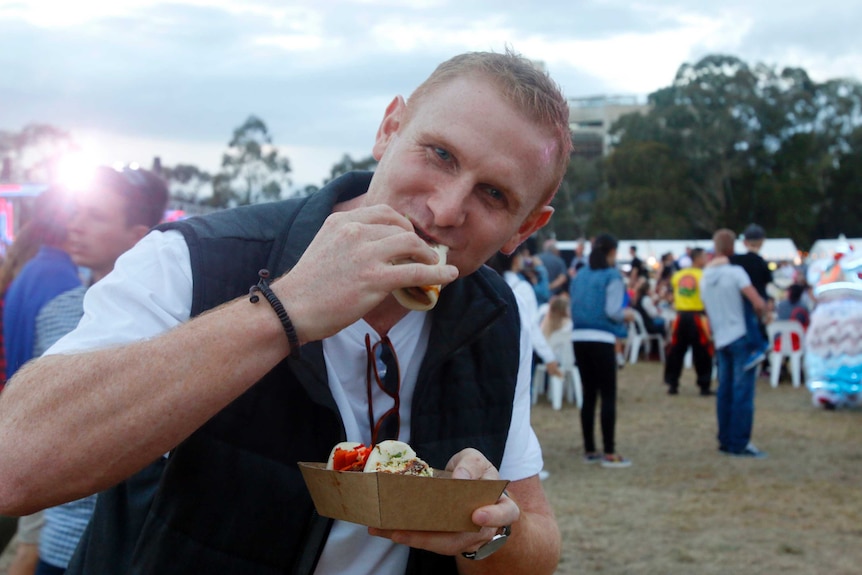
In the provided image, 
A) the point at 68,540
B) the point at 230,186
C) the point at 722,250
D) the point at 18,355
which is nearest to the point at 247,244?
the point at 68,540

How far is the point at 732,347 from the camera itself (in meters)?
9.32

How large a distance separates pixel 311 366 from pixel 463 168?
0.51m

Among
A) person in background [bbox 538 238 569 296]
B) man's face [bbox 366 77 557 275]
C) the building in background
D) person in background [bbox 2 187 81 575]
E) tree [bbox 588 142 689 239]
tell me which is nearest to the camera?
man's face [bbox 366 77 557 275]

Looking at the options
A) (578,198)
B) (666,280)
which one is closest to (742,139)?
(578,198)

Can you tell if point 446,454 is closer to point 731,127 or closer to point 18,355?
point 18,355

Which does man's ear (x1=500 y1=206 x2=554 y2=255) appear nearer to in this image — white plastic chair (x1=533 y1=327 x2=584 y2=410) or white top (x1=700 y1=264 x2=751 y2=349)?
white top (x1=700 y1=264 x2=751 y2=349)

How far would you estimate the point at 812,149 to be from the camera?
55.2m

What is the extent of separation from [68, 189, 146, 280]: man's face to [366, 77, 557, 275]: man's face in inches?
82.4

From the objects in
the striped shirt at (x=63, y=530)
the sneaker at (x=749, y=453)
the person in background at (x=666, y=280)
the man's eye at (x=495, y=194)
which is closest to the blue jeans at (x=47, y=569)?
the striped shirt at (x=63, y=530)

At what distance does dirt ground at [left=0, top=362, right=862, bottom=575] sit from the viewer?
631 centimetres

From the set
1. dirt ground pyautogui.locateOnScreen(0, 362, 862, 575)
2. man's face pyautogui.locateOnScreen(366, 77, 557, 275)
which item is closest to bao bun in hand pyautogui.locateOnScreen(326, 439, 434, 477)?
man's face pyautogui.locateOnScreen(366, 77, 557, 275)

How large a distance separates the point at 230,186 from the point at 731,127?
31926mm

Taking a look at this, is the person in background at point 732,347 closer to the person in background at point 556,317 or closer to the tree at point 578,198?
the person in background at point 556,317

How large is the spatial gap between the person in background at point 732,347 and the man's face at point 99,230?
23.7 ft
